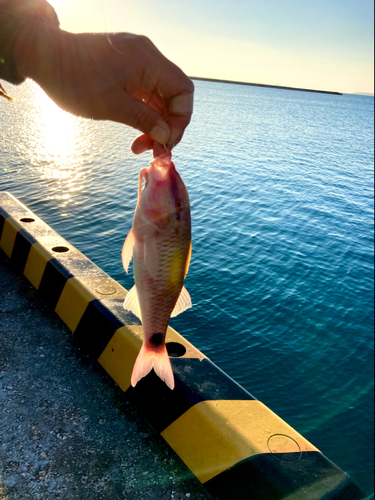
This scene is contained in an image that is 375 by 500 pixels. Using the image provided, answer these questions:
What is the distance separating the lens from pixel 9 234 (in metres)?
5.48

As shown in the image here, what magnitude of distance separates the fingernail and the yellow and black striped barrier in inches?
77.5

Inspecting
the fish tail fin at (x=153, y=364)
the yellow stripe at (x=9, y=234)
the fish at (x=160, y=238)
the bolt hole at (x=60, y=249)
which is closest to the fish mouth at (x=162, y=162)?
the fish at (x=160, y=238)

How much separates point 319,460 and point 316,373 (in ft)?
20.7

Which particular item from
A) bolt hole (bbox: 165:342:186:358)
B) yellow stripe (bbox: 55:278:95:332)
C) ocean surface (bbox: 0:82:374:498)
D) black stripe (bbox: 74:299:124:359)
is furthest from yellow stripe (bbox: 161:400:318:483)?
ocean surface (bbox: 0:82:374:498)

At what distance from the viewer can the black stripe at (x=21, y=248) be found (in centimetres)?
504

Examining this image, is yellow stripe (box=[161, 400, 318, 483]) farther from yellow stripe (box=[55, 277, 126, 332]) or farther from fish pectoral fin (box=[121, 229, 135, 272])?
yellow stripe (box=[55, 277, 126, 332])

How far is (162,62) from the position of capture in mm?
2113

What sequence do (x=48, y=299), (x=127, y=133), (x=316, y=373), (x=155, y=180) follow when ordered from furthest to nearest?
(x=127, y=133) < (x=316, y=373) < (x=48, y=299) < (x=155, y=180)

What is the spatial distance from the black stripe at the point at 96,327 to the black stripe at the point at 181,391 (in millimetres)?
588

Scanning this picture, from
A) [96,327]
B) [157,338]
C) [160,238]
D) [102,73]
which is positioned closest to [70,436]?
[96,327]

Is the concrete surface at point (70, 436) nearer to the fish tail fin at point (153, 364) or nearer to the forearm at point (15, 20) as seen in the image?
the fish tail fin at point (153, 364)

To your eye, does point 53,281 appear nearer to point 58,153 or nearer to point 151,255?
point 151,255

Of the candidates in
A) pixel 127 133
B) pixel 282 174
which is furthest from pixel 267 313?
pixel 127 133

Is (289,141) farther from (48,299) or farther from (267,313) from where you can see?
(48,299)
